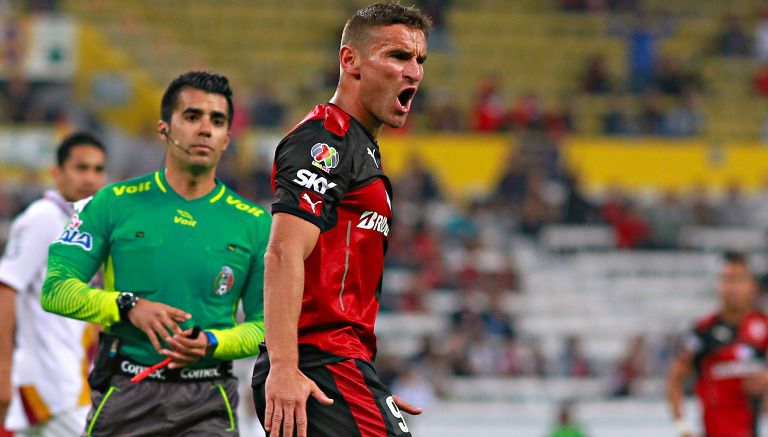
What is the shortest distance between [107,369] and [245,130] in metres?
15.6

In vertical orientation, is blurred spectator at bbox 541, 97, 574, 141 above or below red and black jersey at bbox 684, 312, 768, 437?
above

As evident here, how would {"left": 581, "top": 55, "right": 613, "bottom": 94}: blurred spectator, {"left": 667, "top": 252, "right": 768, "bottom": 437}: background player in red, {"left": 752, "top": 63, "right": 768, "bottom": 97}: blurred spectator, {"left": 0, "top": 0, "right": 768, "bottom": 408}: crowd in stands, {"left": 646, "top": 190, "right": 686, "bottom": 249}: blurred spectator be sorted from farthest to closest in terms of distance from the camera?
{"left": 752, "top": 63, "right": 768, "bottom": 97}: blurred spectator
{"left": 581, "top": 55, "right": 613, "bottom": 94}: blurred spectator
{"left": 646, "top": 190, "right": 686, "bottom": 249}: blurred spectator
{"left": 0, "top": 0, "right": 768, "bottom": 408}: crowd in stands
{"left": 667, "top": 252, "right": 768, "bottom": 437}: background player in red

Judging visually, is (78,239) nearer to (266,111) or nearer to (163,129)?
(163,129)

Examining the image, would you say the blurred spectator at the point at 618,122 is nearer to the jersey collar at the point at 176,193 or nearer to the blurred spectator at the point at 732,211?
the blurred spectator at the point at 732,211

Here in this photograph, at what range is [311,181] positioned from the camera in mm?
4629

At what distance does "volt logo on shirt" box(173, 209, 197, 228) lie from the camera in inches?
238

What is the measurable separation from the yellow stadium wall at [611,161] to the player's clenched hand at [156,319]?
16.3 meters

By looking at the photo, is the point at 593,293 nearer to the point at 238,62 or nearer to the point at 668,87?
the point at 668,87

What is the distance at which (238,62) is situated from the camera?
24375mm

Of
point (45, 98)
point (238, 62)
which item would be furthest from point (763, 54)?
point (45, 98)

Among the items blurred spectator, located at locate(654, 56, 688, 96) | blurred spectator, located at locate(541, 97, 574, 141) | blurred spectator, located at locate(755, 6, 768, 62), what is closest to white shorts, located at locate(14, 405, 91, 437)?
blurred spectator, located at locate(541, 97, 574, 141)

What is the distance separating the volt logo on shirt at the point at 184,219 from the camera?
Result: 19.8 feet

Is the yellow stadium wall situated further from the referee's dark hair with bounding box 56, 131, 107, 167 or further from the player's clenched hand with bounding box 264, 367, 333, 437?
the player's clenched hand with bounding box 264, 367, 333, 437

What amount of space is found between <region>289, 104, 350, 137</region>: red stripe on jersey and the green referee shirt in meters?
1.32
